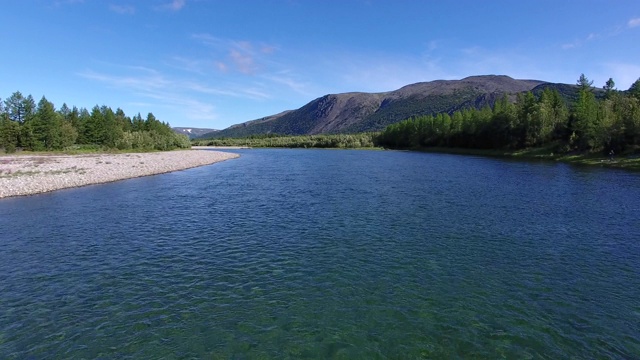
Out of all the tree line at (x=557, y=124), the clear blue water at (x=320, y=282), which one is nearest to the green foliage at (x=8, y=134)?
the clear blue water at (x=320, y=282)

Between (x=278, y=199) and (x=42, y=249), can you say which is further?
(x=278, y=199)

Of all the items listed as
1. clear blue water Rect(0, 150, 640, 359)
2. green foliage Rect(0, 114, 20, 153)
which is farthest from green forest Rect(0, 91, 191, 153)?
clear blue water Rect(0, 150, 640, 359)

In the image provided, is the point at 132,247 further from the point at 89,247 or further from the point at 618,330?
the point at 618,330

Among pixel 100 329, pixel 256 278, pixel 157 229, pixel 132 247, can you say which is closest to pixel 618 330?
pixel 256 278

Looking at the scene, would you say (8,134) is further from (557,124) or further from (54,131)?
(557,124)

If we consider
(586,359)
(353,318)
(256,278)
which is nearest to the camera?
(586,359)

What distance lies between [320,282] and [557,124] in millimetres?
123683

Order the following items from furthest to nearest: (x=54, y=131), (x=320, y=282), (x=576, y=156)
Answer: (x=54, y=131) → (x=576, y=156) → (x=320, y=282)

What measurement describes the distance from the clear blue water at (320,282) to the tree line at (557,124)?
6776 cm

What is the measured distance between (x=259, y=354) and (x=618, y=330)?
13.9 metres

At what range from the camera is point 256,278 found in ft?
60.8

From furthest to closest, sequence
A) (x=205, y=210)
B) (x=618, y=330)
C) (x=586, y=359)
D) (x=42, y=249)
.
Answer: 1. (x=205, y=210)
2. (x=42, y=249)
3. (x=618, y=330)
4. (x=586, y=359)

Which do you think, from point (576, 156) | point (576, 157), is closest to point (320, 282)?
point (576, 157)

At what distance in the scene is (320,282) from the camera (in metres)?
18.1
